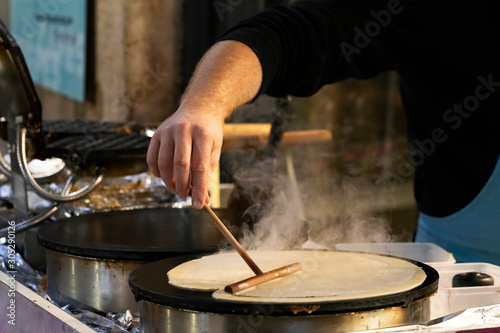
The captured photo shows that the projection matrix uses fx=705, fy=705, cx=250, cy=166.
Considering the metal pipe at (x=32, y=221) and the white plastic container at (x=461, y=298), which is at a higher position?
the metal pipe at (x=32, y=221)

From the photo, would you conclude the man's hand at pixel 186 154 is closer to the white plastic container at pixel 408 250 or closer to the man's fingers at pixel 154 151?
the man's fingers at pixel 154 151

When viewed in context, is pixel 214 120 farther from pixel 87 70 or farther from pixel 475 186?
pixel 87 70

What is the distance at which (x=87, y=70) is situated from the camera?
5.00 metres

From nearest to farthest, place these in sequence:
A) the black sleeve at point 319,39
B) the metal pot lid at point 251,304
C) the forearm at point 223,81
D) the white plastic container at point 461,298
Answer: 1. the metal pot lid at point 251,304
2. the white plastic container at point 461,298
3. the forearm at point 223,81
4. the black sleeve at point 319,39

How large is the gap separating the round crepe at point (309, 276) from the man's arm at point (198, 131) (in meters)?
0.14

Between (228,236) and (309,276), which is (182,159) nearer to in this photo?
(228,236)

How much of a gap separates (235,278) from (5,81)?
2.80 feet

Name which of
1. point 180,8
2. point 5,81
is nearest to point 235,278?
point 5,81

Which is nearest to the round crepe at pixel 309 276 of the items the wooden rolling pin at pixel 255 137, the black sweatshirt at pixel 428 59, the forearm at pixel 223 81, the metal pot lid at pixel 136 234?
the metal pot lid at pixel 136 234

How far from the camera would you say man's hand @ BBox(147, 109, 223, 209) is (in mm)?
1252

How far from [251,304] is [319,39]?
1.01 meters

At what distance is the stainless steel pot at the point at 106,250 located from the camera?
4.62ft

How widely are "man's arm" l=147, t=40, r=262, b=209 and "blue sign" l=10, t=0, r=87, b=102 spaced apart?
11.9 feet

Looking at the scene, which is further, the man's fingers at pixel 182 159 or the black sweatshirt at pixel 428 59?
the black sweatshirt at pixel 428 59
